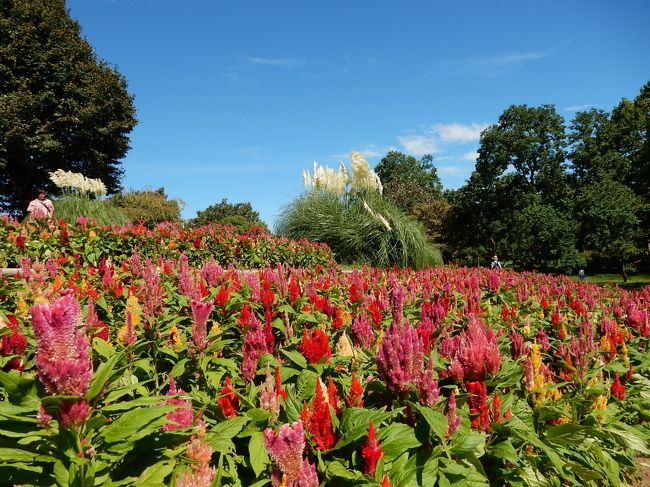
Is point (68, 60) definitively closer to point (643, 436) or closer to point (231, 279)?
point (231, 279)

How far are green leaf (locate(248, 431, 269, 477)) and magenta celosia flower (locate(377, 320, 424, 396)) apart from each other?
26.5 inches

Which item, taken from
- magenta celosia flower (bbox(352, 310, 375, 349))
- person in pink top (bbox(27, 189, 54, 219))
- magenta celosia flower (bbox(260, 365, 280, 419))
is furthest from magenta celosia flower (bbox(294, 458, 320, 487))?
person in pink top (bbox(27, 189, 54, 219))

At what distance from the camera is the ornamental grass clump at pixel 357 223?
40.8 feet

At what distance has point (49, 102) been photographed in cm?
2745

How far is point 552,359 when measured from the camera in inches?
154

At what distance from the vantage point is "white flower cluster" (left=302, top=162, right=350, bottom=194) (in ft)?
46.6

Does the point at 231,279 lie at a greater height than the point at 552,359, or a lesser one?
greater

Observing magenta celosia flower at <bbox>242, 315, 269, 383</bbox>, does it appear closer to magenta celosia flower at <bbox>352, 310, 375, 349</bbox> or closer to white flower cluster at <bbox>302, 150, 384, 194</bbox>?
magenta celosia flower at <bbox>352, 310, 375, 349</bbox>

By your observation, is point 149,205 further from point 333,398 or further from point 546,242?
point 333,398

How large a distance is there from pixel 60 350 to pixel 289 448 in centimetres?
77

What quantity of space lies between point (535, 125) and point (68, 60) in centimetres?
3778

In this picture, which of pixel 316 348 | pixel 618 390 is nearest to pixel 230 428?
pixel 316 348

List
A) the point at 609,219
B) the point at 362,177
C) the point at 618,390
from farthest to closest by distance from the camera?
the point at 609,219, the point at 362,177, the point at 618,390

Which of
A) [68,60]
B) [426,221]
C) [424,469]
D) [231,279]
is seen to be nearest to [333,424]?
[424,469]
